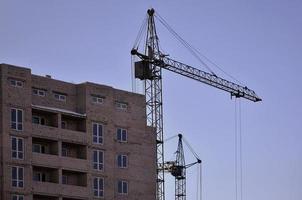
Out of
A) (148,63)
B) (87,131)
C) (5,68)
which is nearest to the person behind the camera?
(5,68)

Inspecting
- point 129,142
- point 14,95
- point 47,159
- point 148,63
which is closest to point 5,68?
point 14,95

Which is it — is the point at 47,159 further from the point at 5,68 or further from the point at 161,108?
the point at 161,108

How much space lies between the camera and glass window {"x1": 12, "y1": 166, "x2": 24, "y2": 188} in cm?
11657

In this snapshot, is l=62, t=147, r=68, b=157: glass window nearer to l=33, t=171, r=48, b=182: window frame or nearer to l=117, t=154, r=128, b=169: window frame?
l=33, t=171, r=48, b=182: window frame

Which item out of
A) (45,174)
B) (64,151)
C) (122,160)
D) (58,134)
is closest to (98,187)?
(122,160)

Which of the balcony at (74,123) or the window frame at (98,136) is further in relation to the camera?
the window frame at (98,136)

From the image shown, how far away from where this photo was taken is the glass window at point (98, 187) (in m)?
126

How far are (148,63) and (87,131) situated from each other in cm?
4185

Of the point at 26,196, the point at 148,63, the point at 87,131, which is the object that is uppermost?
the point at 148,63

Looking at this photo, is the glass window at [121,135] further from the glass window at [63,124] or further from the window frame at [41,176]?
the window frame at [41,176]

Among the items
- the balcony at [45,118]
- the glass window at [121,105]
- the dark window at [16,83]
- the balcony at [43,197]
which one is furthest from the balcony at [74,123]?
the balcony at [43,197]

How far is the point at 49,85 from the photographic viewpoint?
124 metres

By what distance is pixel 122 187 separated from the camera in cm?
12962

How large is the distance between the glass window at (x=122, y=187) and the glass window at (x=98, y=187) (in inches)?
113
